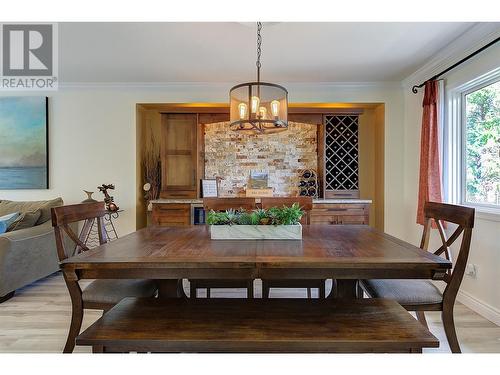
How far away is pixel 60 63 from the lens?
10.6 feet

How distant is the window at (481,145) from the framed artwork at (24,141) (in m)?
4.89

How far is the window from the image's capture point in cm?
248

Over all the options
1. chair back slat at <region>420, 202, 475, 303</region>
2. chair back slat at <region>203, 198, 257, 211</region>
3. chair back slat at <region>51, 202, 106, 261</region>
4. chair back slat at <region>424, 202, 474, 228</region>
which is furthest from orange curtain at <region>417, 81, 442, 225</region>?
chair back slat at <region>51, 202, 106, 261</region>

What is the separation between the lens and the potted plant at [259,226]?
5.81ft

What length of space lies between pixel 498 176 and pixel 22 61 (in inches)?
180

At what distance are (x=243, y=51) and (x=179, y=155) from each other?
1.74 metres

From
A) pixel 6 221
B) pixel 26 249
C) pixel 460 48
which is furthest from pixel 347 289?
pixel 6 221

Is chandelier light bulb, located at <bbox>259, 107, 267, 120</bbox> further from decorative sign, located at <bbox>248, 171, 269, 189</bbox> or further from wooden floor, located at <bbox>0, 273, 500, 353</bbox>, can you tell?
decorative sign, located at <bbox>248, 171, 269, 189</bbox>

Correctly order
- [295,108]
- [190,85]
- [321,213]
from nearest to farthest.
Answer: [321,213] → [190,85] → [295,108]

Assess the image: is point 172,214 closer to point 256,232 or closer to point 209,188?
point 209,188

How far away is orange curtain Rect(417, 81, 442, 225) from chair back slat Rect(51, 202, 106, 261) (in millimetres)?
2938

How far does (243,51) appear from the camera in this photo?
2920 millimetres

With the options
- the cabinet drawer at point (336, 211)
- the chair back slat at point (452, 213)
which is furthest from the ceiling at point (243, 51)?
the cabinet drawer at point (336, 211)

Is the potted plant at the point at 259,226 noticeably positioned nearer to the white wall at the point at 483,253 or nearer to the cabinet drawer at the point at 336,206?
the white wall at the point at 483,253
